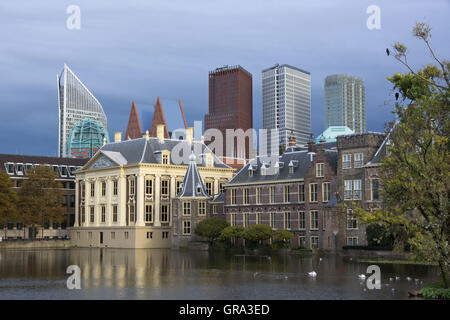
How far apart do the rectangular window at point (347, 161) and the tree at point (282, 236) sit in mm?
10176

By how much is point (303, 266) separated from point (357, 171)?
20772 millimetres

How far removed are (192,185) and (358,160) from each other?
30.0 m

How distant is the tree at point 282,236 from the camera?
75.9 metres

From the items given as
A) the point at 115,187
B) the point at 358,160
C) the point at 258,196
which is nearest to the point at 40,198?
the point at 115,187

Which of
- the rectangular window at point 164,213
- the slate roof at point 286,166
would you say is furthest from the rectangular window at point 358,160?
the rectangular window at point 164,213

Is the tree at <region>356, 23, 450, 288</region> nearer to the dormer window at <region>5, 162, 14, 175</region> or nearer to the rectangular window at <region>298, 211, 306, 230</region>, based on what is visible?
the rectangular window at <region>298, 211, 306, 230</region>

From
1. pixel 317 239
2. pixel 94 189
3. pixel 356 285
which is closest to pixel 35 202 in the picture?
Answer: pixel 94 189

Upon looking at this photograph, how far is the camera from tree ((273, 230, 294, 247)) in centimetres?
7588

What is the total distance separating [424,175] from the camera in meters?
30.3

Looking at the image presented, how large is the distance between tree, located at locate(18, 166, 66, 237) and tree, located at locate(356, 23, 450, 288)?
3098 inches

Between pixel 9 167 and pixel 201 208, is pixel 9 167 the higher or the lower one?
the higher one

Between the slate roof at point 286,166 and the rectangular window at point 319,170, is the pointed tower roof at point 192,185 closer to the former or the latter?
the slate roof at point 286,166

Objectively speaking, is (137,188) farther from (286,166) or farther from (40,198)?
(286,166)
